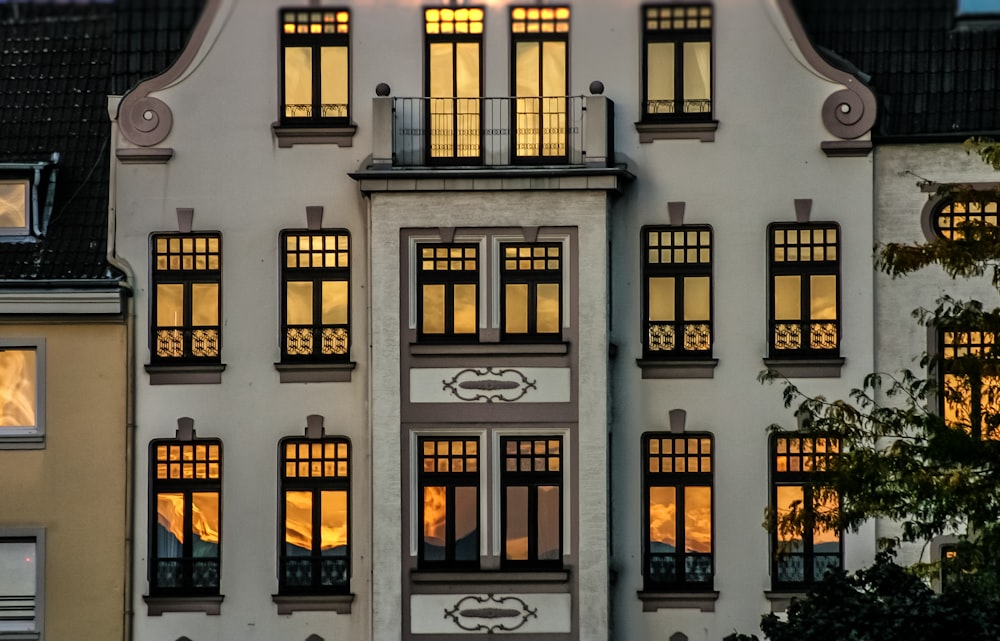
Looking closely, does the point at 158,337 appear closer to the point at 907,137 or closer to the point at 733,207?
the point at 733,207

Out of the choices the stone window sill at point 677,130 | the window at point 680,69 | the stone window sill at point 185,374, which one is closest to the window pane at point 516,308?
the stone window sill at point 677,130

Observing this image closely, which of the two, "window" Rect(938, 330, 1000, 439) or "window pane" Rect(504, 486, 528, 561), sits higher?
"window" Rect(938, 330, 1000, 439)

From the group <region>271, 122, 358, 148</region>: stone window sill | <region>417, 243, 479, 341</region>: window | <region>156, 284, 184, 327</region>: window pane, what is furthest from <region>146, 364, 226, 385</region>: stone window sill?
<region>271, 122, 358, 148</region>: stone window sill

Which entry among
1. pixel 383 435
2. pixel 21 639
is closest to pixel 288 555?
pixel 383 435

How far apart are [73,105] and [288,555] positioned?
355 inches

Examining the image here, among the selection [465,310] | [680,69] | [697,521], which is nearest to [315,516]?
[465,310]

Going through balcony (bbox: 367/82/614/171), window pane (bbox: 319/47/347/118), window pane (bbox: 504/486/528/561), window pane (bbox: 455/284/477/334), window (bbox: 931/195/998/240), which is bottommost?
window pane (bbox: 504/486/528/561)

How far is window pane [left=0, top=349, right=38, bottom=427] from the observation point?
107ft

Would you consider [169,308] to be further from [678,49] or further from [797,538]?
[797,538]

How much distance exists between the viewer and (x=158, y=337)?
32594 mm

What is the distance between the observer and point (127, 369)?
32.5 m

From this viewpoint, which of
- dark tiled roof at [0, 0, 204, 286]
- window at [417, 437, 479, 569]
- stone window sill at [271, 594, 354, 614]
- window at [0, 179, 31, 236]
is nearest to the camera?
window at [417, 437, 479, 569]

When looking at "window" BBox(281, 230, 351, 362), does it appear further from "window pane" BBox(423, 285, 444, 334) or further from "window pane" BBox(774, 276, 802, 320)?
"window pane" BBox(774, 276, 802, 320)

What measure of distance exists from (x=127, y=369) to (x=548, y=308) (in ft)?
23.8
